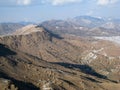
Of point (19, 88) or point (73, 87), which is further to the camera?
point (73, 87)

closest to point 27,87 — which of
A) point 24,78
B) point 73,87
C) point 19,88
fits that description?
point 19,88

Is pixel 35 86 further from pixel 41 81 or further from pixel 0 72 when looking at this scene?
pixel 0 72

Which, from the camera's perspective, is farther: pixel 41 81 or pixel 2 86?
pixel 41 81

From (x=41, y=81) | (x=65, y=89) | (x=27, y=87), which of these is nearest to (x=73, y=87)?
(x=65, y=89)

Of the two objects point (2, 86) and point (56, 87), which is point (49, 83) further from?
point (2, 86)

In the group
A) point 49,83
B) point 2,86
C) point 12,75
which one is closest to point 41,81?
point 49,83

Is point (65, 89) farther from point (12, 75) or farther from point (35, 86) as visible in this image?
point (12, 75)

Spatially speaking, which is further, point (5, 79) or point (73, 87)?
point (73, 87)
